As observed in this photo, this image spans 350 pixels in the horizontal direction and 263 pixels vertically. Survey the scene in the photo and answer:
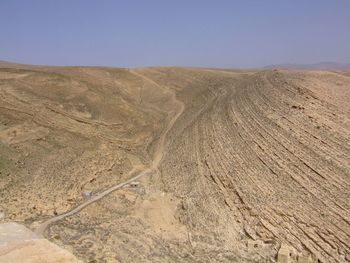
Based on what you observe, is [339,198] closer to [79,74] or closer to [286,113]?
[286,113]

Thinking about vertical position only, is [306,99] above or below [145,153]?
above

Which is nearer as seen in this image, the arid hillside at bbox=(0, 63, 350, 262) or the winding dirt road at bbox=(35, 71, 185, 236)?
the arid hillside at bbox=(0, 63, 350, 262)

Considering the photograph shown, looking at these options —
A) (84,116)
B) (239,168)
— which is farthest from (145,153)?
(239,168)

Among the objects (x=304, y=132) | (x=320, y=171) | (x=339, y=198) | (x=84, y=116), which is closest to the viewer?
(x=339, y=198)

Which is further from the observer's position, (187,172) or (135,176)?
(135,176)

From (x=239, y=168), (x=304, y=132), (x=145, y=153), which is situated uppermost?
(x=304, y=132)

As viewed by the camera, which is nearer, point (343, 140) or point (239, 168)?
point (343, 140)

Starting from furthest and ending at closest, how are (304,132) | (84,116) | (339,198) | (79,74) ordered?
(79,74)
(84,116)
(304,132)
(339,198)

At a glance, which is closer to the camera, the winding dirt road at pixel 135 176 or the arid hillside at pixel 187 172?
the arid hillside at pixel 187 172
